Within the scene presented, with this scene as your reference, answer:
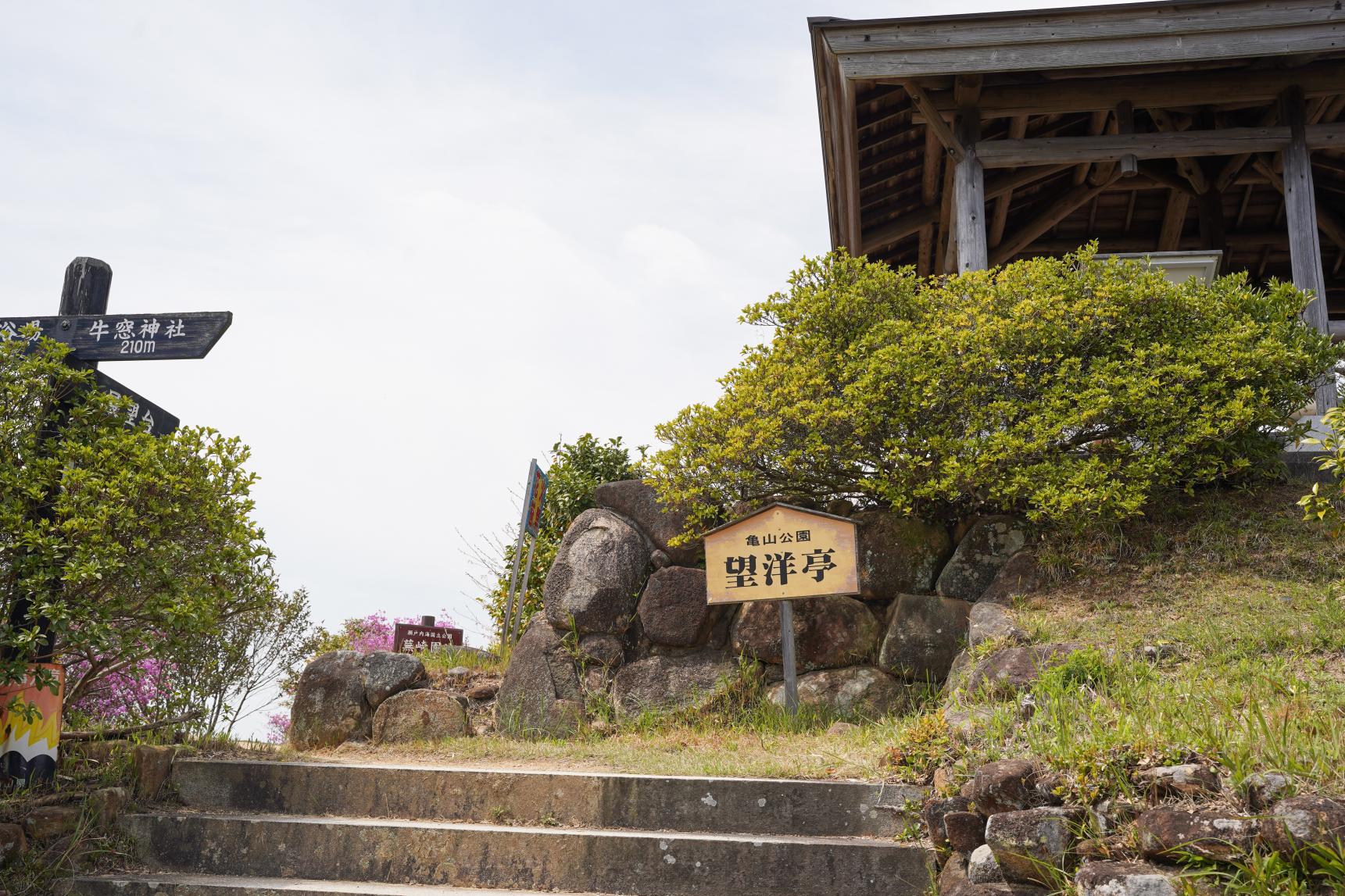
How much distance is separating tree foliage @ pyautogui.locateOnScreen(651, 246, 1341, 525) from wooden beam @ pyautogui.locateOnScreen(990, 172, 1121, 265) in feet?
14.9

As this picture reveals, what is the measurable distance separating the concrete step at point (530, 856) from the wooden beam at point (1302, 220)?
6619 mm

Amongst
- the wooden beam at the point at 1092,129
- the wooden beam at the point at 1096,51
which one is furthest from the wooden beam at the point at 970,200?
the wooden beam at the point at 1092,129

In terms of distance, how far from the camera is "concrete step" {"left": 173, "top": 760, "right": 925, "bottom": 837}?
18.1ft

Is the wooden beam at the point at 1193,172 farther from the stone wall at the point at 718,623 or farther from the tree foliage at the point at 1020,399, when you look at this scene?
the stone wall at the point at 718,623

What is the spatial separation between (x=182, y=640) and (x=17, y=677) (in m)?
0.86

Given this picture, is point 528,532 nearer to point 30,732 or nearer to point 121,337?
point 121,337

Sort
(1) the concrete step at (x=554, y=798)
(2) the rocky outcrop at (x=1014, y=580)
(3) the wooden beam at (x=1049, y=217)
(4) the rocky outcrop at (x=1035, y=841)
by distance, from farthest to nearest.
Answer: (3) the wooden beam at (x=1049, y=217) → (2) the rocky outcrop at (x=1014, y=580) → (1) the concrete step at (x=554, y=798) → (4) the rocky outcrop at (x=1035, y=841)

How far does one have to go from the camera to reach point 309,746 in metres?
7.91

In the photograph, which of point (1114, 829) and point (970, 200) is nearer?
point (1114, 829)

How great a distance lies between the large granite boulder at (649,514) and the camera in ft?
28.6

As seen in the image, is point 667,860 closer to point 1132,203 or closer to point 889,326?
point 889,326

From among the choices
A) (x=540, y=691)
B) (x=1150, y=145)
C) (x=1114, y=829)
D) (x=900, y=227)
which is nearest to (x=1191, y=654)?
(x=1114, y=829)

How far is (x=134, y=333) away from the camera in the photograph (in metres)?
6.25

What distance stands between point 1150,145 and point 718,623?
21.9 feet
